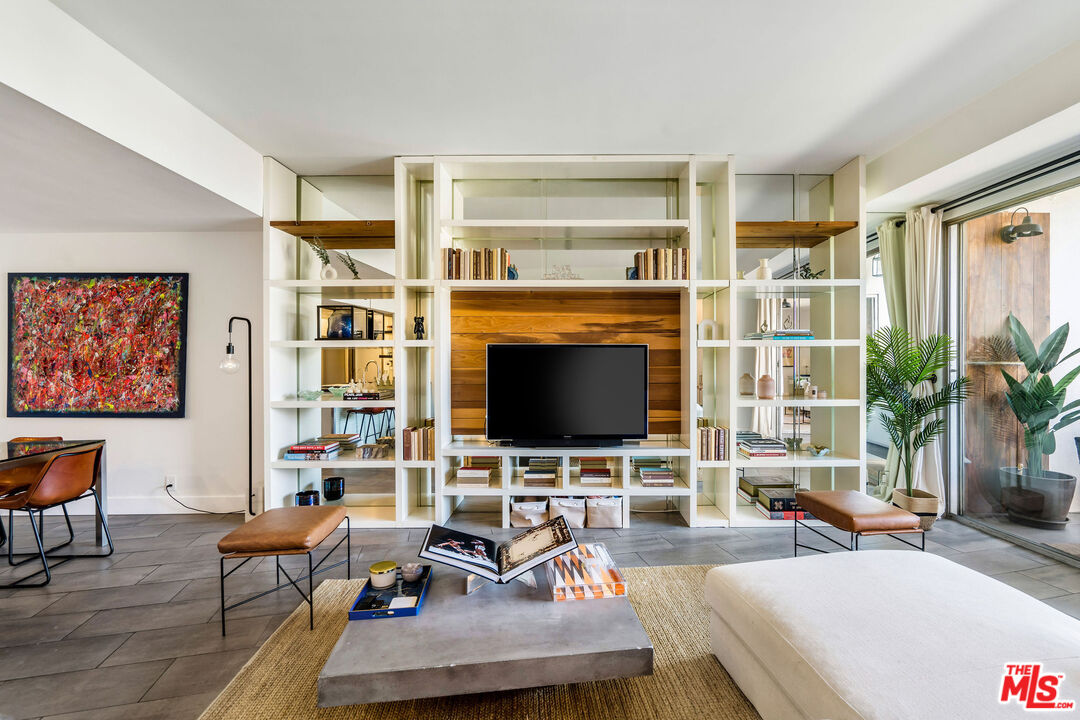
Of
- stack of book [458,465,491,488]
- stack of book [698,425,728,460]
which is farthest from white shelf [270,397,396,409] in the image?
stack of book [698,425,728,460]

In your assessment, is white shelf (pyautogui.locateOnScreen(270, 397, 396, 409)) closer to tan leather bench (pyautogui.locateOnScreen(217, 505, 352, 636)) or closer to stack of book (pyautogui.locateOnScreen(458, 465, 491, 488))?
stack of book (pyautogui.locateOnScreen(458, 465, 491, 488))

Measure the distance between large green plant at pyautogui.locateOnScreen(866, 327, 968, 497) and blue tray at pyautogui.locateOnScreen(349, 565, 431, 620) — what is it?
10.8ft

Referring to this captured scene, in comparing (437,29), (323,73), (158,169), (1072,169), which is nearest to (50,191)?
(158,169)

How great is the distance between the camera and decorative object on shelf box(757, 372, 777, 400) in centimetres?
346

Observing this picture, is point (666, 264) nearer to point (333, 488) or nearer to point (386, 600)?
point (386, 600)

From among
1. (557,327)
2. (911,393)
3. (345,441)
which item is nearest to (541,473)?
(557,327)

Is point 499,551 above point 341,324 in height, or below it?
below

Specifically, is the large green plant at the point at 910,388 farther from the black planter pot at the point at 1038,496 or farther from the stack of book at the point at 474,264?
the stack of book at the point at 474,264

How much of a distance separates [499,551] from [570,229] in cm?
226

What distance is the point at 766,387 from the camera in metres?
3.46

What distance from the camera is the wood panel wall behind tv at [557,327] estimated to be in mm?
3582

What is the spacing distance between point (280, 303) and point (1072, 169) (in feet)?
16.4

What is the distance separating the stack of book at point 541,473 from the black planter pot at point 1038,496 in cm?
300

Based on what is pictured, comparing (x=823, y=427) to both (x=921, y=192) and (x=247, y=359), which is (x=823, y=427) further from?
(x=247, y=359)
